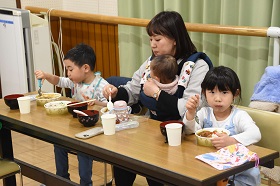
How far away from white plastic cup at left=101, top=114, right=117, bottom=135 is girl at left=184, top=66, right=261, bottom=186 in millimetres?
321

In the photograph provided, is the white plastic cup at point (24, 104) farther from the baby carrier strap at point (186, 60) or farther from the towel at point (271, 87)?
the towel at point (271, 87)

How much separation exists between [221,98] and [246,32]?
3.47 ft

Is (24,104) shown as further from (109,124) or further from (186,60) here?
(186,60)

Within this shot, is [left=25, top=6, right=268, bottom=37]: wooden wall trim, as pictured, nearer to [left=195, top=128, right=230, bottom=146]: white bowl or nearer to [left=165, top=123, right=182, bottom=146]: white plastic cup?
[left=195, top=128, right=230, bottom=146]: white bowl

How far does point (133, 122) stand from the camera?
8.25ft

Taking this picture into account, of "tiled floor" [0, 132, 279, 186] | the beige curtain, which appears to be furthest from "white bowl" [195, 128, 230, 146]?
"tiled floor" [0, 132, 279, 186]

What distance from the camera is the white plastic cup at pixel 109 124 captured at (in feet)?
7.74

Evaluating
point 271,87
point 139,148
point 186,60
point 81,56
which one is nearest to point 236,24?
point 271,87

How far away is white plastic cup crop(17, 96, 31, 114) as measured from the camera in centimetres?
278

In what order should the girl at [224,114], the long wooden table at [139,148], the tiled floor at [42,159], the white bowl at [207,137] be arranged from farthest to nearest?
the tiled floor at [42,159] → the girl at [224,114] → the white bowl at [207,137] → the long wooden table at [139,148]

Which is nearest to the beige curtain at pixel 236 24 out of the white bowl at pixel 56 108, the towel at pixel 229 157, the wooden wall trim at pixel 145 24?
the wooden wall trim at pixel 145 24

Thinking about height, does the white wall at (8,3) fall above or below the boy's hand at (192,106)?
above

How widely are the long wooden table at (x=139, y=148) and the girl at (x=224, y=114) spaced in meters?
0.09

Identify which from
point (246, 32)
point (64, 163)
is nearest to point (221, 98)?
point (246, 32)
